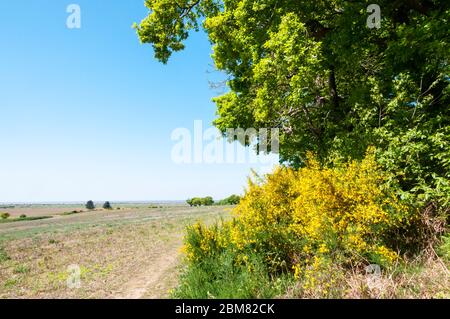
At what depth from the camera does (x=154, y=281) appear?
373 inches

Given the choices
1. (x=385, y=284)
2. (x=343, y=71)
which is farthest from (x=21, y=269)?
(x=343, y=71)

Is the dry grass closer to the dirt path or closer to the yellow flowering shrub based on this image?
the yellow flowering shrub

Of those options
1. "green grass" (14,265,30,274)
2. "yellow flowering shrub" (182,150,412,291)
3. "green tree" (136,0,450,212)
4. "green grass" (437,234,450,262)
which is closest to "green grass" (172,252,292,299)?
"yellow flowering shrub" (182,150,412,291)

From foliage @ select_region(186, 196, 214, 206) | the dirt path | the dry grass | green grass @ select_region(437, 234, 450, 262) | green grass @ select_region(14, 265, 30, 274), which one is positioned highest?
green grass @ select_region(437, 234, 450, 262)

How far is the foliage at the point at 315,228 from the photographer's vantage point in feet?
21.1

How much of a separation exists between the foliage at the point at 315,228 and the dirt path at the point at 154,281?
1.20 m

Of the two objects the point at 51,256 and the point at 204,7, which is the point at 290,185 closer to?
the point at 204,7

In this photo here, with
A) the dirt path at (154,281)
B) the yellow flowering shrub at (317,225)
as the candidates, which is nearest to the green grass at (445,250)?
the yellow flowering shrub at (317,225)

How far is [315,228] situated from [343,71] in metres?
7.43

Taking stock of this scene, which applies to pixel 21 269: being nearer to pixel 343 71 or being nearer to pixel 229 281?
pixel 229 281

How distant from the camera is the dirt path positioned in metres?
8.28

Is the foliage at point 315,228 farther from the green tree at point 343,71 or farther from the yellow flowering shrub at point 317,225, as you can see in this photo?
the green tree at point 343,71

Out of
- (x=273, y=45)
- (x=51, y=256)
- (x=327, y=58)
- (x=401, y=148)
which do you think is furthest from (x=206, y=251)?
(x=51, y=256)

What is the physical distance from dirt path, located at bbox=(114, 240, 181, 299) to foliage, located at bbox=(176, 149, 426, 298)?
47.2 inches
